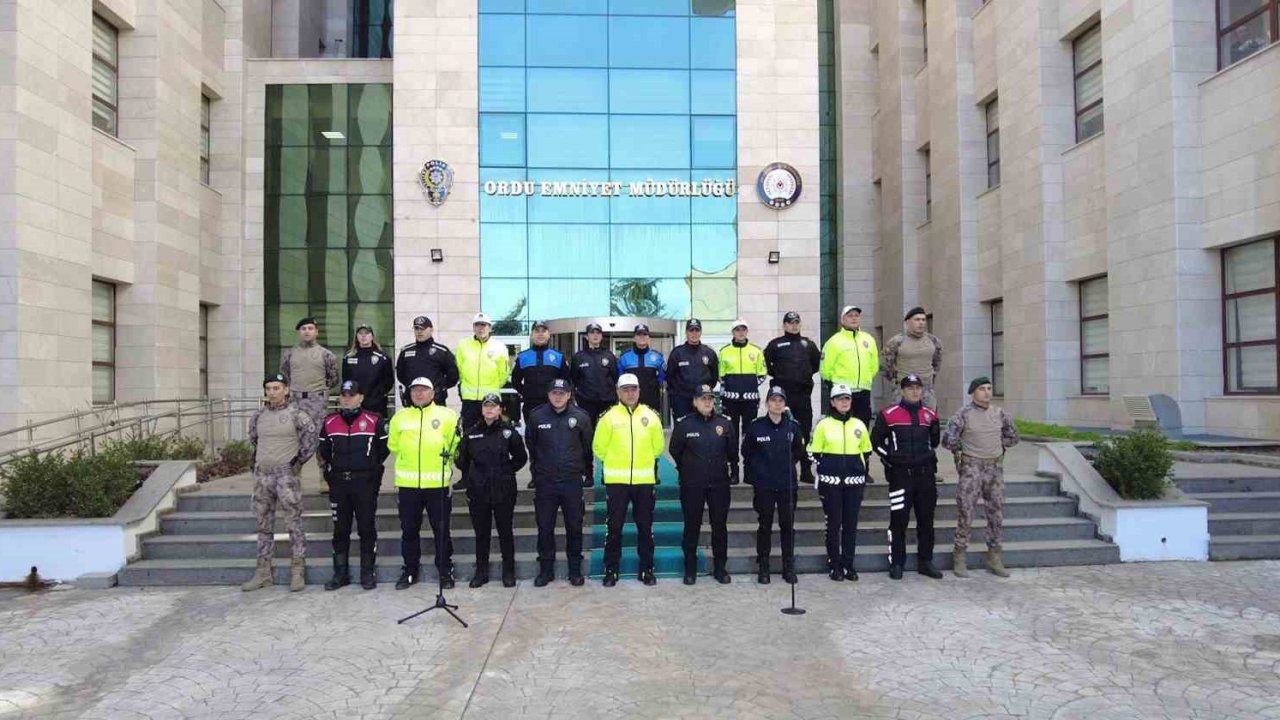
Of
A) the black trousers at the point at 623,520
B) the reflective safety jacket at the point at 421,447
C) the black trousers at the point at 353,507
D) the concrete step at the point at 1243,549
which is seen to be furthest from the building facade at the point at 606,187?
the black trousers at the point at 623,520

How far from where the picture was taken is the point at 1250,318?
13602 millimetres

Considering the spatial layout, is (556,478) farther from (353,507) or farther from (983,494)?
(983,494)

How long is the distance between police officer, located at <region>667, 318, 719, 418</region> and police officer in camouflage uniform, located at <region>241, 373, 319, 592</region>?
404 centimetres

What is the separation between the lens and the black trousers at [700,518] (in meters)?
7.88

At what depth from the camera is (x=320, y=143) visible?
21062 mm

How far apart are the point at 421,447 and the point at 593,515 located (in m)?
2.24

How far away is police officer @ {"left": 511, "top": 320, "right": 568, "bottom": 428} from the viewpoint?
955cm

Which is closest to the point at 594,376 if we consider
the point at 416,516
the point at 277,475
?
the point at 416,516

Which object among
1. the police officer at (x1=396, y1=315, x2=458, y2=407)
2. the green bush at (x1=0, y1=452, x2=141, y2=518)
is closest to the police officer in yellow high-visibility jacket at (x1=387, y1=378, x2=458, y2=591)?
the police officer at (x1=396, y1=315, x2=458, y2=407)

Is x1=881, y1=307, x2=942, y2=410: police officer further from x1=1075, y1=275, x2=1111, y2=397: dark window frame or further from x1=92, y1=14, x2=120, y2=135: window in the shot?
x1=92, y1=14, x2=120, y2=135: window

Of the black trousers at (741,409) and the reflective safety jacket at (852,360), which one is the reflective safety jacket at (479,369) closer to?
the black trousers at (741,409)

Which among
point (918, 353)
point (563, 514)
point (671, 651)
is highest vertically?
point (918, 353)

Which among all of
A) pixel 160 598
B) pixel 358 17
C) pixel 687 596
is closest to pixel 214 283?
pixel 358 17

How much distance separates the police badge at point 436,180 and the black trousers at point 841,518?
12547 millimetres
